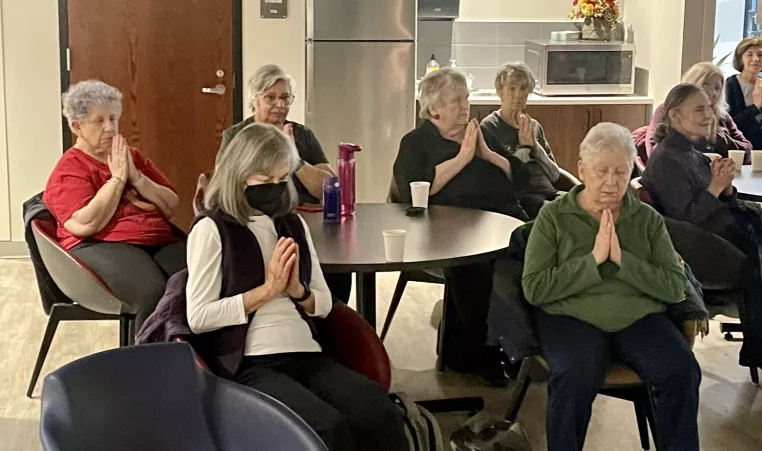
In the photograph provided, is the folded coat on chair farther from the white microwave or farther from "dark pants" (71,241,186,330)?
the white microwave

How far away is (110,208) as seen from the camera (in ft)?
11.3

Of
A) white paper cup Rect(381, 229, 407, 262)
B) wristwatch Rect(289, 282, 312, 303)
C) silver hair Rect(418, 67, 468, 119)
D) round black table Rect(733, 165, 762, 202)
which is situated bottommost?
wristwatch Rect(289, 282, 312, 303)

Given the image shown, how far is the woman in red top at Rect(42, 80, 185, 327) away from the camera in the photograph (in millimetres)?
3385

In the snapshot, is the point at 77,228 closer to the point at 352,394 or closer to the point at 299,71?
the point at 352,394

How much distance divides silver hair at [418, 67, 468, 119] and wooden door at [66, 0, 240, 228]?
6.87 ft

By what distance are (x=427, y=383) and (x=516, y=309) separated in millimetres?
1037

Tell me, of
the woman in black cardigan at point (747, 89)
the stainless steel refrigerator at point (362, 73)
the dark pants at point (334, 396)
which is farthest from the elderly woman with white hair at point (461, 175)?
the stainless steel refrigerator at point (362, 73)

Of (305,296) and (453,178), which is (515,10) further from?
(305,296)

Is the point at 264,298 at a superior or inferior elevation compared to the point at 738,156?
inferior

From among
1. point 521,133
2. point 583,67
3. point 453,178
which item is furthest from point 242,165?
point 583,67

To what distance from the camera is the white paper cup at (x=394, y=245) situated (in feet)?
9.23

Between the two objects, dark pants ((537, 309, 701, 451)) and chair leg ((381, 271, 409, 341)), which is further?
chair leg ((381, 271, 409, 341))

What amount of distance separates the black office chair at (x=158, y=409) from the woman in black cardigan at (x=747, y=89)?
12.7 ft

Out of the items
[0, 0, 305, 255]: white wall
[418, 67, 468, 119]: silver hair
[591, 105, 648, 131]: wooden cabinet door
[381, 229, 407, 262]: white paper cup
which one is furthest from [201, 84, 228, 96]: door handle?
[381, 229, 407, 262]: white paper cup
